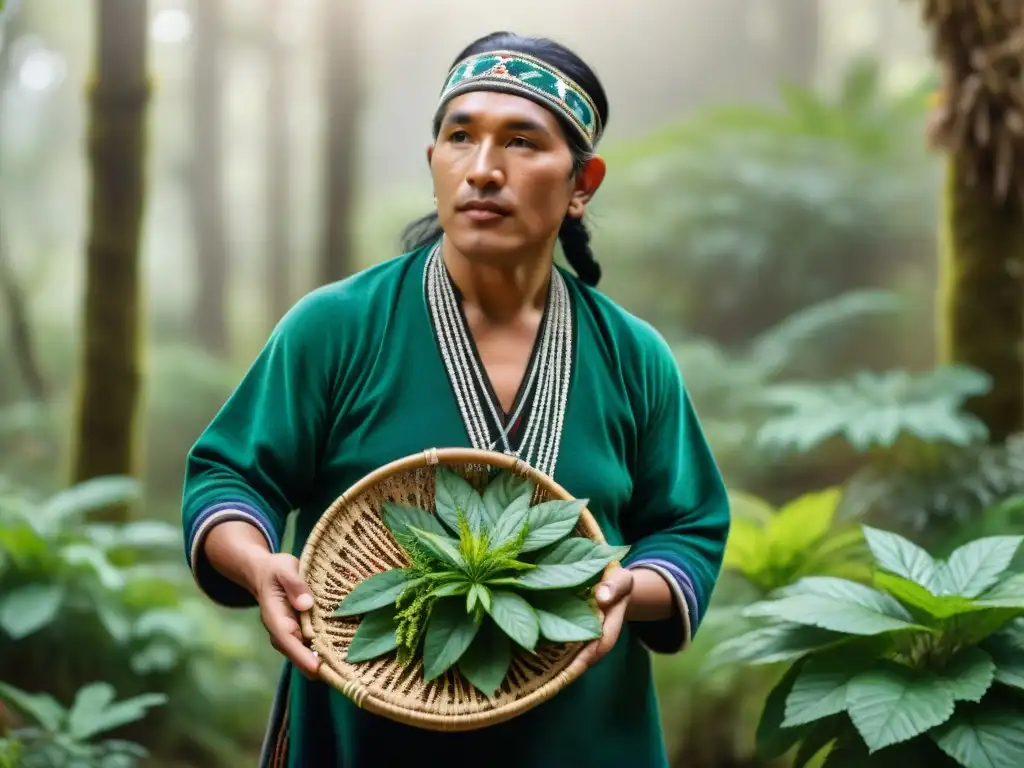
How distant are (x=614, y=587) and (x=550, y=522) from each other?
123 millimetres

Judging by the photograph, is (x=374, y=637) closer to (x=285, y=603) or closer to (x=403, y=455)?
(x=285, y=603)

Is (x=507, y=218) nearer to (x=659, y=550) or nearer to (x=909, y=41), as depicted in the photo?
(x=659, y=550)

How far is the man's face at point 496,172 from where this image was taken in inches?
60.9

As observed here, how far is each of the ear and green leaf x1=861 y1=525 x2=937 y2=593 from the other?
2.83ft

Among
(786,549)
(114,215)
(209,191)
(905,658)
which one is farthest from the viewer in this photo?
(209,191)

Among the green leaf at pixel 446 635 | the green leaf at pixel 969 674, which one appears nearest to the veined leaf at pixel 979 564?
the green leaf at pixel 969 674

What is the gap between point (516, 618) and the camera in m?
1.33

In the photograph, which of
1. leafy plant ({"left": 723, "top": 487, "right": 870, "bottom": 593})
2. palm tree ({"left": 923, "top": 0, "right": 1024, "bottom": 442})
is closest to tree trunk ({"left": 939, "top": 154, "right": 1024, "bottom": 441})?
palm tree ({"left": 923, "top": 0, "right": 1024, "bottom": 442})

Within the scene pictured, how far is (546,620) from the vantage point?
1.35m

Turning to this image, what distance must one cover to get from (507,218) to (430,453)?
1.26ft

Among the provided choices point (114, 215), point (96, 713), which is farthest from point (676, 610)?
point (114, 215)

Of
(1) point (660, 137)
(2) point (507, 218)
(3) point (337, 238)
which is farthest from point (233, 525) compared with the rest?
(1) point (660, 137)

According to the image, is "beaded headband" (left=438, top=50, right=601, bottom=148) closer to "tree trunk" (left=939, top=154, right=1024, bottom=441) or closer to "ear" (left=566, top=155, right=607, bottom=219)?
"ear" (left=566, top=155, right=607, bottom=219)

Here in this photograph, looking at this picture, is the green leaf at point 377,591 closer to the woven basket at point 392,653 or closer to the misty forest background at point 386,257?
the woven basket at point 392,653
